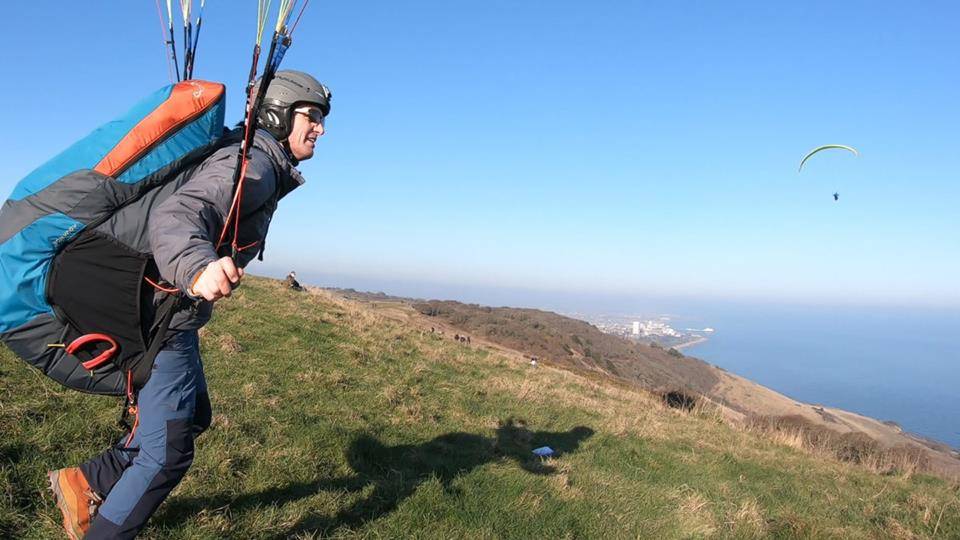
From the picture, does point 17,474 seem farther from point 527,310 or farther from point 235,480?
point 527,310

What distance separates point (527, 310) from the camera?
2586 inches

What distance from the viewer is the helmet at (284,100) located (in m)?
3.43

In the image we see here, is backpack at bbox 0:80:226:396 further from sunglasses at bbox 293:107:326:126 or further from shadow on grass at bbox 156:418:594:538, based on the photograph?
shadow on grass at bbox 156:418:594:538

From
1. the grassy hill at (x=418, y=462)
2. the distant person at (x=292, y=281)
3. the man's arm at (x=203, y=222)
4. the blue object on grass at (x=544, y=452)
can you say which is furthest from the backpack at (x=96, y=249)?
the distant person at (x=292, y=281)

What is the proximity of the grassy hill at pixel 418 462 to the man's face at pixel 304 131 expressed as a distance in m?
2.72

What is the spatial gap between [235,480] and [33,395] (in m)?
2.56

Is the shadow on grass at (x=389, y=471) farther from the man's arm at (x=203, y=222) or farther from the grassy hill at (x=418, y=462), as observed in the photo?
the man's arm at (x=203, y=222)

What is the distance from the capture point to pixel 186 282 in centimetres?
223

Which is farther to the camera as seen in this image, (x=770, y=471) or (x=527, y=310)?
(x=527, y=310)

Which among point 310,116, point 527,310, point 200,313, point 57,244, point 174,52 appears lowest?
point 527,310

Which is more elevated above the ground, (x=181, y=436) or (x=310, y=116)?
(x=310, y=116)

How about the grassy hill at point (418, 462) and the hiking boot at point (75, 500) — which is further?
the grassy hill at point (418, 462)

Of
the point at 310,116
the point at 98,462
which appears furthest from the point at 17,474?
the point at 310,116

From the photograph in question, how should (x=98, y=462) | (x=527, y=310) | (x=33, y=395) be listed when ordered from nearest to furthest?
(x=98, y=462) < (x=33, y=395) < (x=527, y=310)
